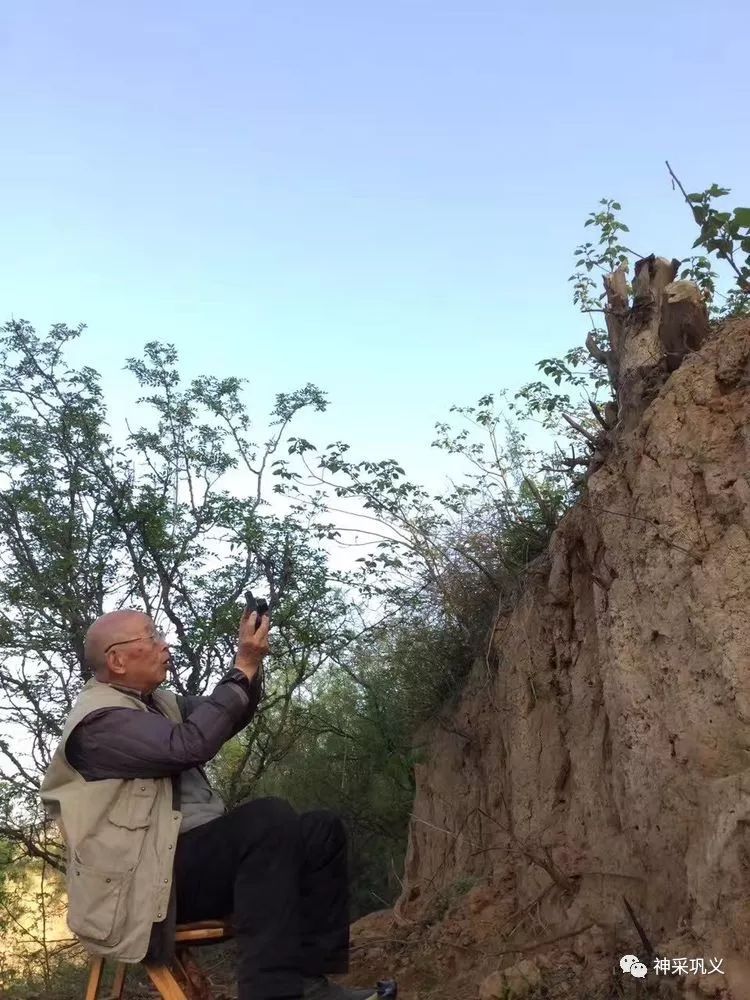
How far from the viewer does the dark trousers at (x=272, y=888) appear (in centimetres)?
298

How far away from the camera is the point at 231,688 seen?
3307 millimetres

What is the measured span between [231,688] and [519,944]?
2794 mm

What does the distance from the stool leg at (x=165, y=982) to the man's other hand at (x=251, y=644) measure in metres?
1.00

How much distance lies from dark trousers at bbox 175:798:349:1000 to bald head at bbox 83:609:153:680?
716 mm

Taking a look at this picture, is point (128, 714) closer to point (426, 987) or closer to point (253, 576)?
point (426, 987)

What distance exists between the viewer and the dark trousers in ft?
9.78

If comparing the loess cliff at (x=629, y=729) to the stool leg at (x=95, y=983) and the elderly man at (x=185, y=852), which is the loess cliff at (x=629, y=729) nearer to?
the elderly man at (x=185, y=852)

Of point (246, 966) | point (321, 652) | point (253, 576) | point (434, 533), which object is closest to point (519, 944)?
point (246, 966)

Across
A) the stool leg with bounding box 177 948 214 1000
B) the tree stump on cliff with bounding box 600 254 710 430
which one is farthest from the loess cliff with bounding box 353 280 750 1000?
the stool leg with bounding box 177 948 214 1000

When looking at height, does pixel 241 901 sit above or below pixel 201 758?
below

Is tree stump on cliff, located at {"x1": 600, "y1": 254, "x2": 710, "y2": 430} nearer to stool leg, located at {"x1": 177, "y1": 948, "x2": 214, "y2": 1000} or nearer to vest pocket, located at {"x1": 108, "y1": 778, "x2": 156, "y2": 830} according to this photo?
vest pocket, located at {"x1": 108, "y1": 778, "x2": 156, "y2": 830}

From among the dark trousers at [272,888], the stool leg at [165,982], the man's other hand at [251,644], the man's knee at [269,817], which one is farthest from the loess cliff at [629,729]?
the man's other hand at [251,644]

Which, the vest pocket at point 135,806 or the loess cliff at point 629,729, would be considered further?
the loess cliff at point 629,729

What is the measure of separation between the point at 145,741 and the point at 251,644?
518 millimetres
